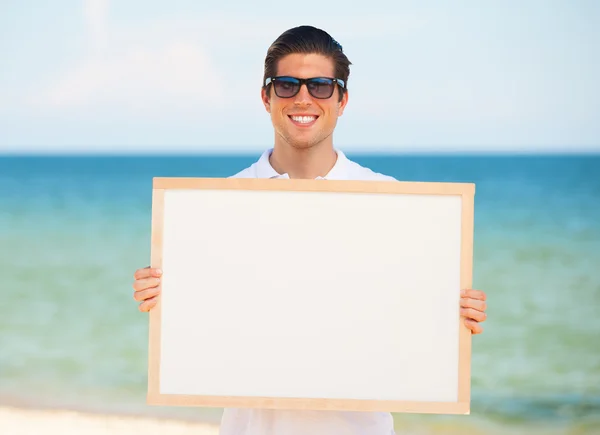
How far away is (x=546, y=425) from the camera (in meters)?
7.72

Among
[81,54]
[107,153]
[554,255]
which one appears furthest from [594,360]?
[107,153]

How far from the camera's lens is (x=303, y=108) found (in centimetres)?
308

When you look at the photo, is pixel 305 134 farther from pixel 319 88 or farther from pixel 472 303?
pixel 472 303

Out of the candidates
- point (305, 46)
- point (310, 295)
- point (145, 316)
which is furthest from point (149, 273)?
point (145, 316)

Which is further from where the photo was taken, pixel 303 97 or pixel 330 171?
pixel 330 171

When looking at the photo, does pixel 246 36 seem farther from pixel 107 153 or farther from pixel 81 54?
pixel 107 153

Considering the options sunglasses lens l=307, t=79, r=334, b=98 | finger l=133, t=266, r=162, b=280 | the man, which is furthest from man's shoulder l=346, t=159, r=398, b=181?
finger l=133, t=266, r=162, b=280

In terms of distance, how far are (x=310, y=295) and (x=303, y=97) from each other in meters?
0.65

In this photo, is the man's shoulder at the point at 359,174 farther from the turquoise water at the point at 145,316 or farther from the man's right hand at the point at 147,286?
the turquoise water at the point at 145,316

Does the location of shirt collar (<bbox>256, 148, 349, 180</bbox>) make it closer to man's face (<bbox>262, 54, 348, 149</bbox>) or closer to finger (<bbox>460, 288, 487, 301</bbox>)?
man's face (<bbox>262, 54, 348, 149</bbox>)

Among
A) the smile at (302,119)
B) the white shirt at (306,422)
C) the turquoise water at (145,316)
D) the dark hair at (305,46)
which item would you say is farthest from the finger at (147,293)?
the turquoise water at (145,316)

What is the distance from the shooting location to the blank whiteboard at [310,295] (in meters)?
2.83

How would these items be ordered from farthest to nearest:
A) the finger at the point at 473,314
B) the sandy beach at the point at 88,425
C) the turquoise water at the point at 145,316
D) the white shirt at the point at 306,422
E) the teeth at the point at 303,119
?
→ 1. the turquoise water at the point at 145,316
2. the sandy beach at the point at 88,425
3. the teeth at the point at 303,119
4. the white shirt at the point at 306,422
5. the finger at the point at 473,314

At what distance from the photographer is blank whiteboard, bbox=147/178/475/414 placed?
2834mm
